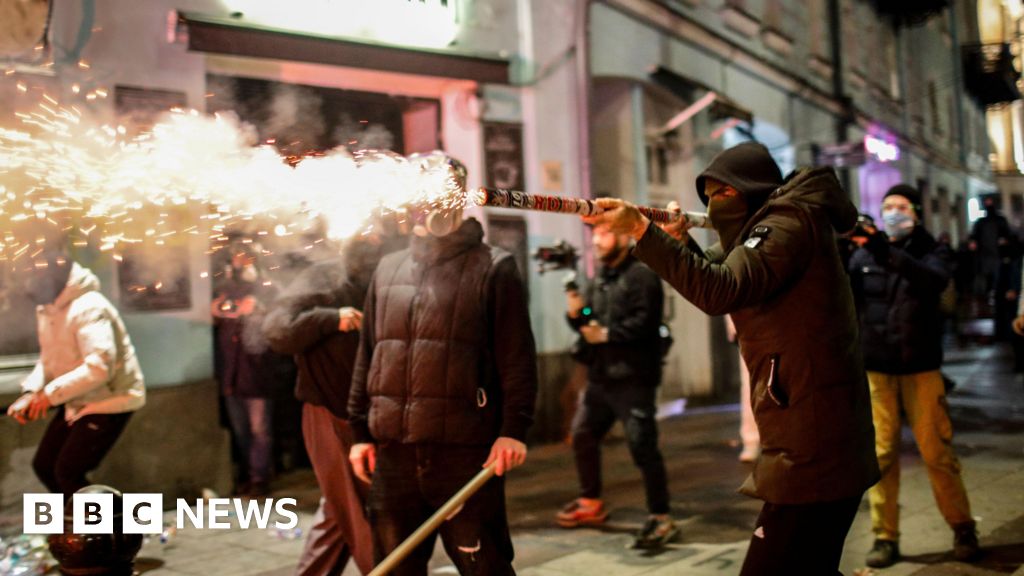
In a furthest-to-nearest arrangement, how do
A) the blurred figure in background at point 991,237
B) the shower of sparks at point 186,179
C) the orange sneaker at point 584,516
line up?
the blurred figure in background at point 991,237
the orange sneaker at point 584,516
the shower of sparks at point 186,179

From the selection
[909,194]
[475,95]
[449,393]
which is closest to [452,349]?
[449,393]

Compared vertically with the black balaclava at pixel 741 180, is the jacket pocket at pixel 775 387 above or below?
below

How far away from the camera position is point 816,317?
311cm

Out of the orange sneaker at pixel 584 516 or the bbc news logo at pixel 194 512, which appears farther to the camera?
the orange sneaker at pixel 584 516

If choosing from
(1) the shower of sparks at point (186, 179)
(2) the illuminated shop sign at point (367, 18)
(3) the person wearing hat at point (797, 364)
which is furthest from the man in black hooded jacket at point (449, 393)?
(2) the illuminated shop sign at point (367, 18)

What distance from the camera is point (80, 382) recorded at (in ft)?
17.9

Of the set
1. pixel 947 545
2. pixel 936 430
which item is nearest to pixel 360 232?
pixel 936 430

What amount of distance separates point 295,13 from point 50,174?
365 cm

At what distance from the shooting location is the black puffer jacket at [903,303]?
5336 millimetres

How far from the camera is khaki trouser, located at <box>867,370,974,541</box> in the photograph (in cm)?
527

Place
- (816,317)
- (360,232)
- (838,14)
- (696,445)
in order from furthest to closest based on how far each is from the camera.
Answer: (838,14) → (696,445) → (360,232) → (816,317)

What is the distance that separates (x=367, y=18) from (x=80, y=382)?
4.44m

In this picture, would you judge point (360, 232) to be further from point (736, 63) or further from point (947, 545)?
point (736, 63)

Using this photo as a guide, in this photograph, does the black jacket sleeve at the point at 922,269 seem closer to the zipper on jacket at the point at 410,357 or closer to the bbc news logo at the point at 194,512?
the zipper on jacket at the point at 410,357
